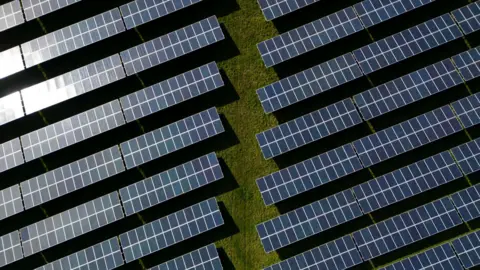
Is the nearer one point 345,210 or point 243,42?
point 345,210

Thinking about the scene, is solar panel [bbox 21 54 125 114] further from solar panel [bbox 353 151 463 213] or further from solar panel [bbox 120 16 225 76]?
solar panel [bbox 353 151 463 213]

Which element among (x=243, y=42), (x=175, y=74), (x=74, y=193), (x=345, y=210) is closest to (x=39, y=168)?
(x=74, y=193)

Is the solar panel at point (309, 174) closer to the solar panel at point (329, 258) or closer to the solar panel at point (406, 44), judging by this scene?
the solar panel at point (329, 258)

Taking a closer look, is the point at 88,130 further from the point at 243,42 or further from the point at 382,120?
the point at 382,120

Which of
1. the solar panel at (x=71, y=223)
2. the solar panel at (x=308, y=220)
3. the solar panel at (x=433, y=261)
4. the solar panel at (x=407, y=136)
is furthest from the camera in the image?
the solar panel at (x=407, y=136)

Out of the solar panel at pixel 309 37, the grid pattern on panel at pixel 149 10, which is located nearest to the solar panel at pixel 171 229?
the solar panel at pixel 309 37
